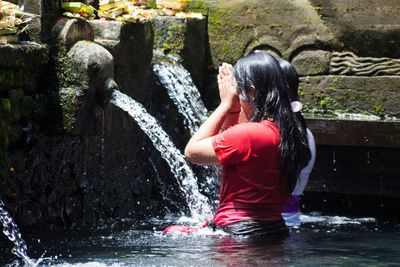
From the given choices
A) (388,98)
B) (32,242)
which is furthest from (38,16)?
(388,98)

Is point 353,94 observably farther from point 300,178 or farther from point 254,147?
point 254,147

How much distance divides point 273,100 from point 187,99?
4178 millimetres

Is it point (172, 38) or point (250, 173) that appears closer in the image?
point (250, 173)

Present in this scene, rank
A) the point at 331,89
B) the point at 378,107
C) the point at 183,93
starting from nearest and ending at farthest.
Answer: the point at 183,93
the point at 378,107
the point at 331,89

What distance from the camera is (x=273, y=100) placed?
4910mm

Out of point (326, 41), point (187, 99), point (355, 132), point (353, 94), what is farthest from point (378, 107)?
point (187, 99)

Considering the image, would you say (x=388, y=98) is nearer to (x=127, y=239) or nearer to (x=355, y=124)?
(x=355, y=124)

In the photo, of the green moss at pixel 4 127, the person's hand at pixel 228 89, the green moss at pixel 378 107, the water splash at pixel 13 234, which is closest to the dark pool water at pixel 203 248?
the water splash at pixel 13 234

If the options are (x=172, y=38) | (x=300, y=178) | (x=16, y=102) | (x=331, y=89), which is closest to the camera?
(x=300, y=178)

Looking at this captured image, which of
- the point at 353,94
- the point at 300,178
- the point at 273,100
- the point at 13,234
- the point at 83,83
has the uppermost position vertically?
the point at 273,100

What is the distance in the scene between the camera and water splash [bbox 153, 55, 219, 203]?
8891 millimetres

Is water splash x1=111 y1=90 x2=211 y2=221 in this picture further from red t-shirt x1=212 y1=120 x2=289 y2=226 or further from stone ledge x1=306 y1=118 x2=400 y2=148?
red t-shirt x1=212 y1=120 x2=289 y2=226

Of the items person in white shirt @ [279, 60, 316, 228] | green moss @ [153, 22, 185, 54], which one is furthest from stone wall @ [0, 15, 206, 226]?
person in white shirt @ [279, 60, 316, 228]

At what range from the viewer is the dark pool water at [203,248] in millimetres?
4895
